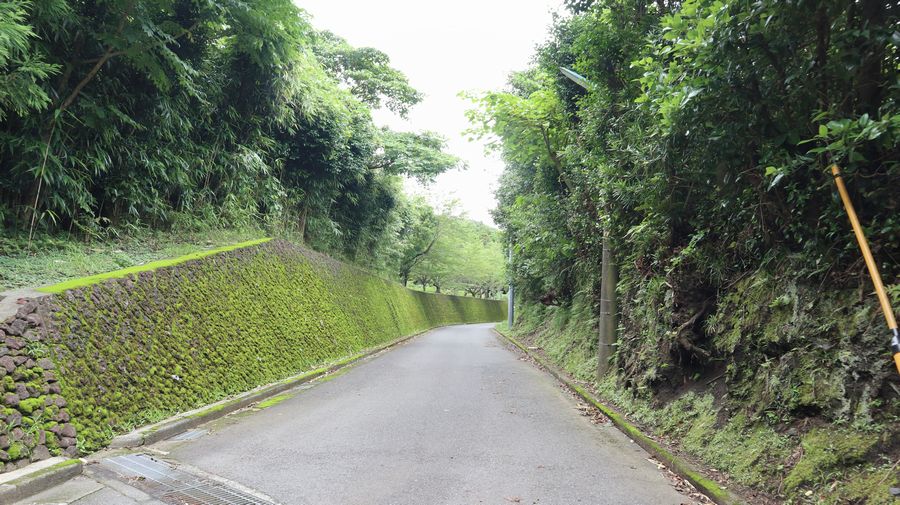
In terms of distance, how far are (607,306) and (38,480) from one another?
791 cm

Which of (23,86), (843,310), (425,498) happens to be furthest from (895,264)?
(23,86)

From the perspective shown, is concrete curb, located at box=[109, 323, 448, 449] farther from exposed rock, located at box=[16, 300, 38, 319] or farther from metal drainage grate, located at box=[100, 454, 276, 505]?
exposed rock, located at box=[16, 300, 38, 319]

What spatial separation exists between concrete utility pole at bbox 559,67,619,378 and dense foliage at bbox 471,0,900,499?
0.97m

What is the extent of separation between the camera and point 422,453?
5020mm

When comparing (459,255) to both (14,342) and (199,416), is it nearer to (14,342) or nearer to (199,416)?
(199,416)

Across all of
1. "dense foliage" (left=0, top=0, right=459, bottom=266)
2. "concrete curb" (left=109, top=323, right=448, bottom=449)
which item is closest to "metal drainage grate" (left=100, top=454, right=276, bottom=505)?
"concrete curb" (left=109, top=323, right=448, bottom=449)

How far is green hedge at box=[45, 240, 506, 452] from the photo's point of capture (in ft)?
16.5

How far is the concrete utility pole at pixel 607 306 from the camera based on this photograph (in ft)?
28.1

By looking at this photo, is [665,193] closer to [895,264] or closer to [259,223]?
[895,264]

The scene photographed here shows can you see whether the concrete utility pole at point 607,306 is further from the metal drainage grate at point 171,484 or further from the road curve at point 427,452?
the metal drainage grate at point 171,484

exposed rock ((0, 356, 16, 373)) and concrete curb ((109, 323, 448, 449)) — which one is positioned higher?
exposed rock ((0, 356, 16, 373))

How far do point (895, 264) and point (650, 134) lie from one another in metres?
2.82

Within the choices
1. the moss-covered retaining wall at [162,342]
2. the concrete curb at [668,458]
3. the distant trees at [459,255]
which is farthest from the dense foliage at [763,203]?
the distant trees at [459,255]

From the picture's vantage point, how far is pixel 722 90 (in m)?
4.19
